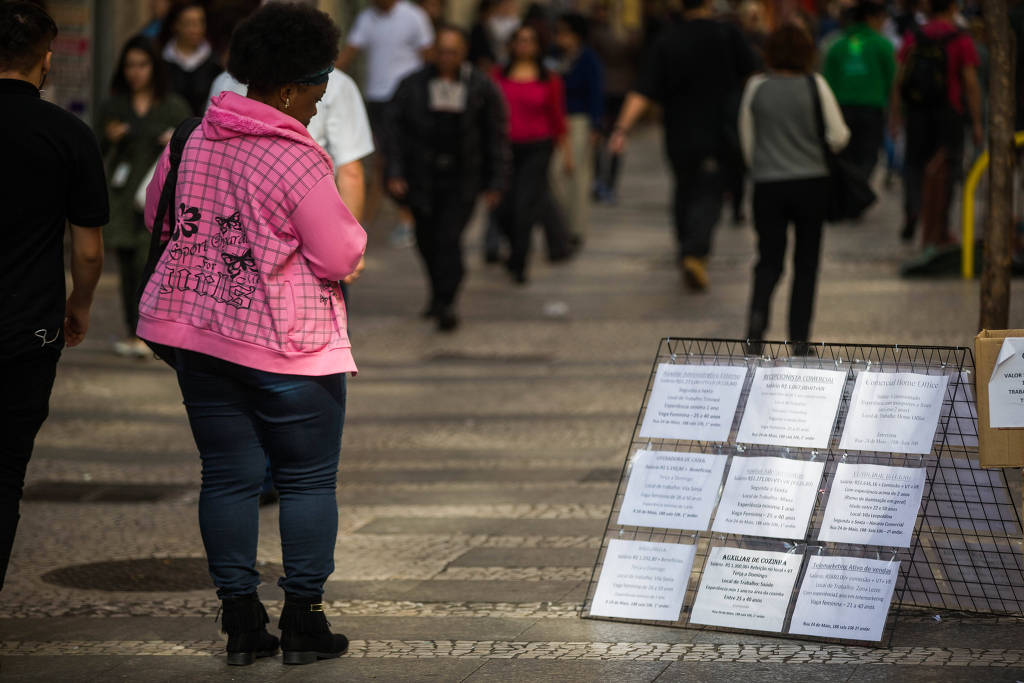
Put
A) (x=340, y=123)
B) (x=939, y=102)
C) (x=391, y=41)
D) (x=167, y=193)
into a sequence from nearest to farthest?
(x=167, y=193) → (x=340, y=123) → (x=939, y=102) → (x=391, y=41)

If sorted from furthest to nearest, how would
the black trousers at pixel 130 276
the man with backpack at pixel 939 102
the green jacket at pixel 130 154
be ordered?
the man with backpack at pixel 939 102 < the black trousers at pixel 130 276 < the green jacket at pixel 130 154

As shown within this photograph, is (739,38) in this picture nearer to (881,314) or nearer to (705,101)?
(705,101)

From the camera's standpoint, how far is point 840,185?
30.2 ft

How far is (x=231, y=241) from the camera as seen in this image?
4570mm

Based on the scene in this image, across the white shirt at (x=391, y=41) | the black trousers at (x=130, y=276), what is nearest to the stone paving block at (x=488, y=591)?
the black trousers at (x=130, y=276)

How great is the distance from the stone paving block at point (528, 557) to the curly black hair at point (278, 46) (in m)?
2.11

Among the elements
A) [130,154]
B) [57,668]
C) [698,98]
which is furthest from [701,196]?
[57,668]

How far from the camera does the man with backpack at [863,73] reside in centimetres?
1449

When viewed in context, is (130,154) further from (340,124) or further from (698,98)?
(698,98)

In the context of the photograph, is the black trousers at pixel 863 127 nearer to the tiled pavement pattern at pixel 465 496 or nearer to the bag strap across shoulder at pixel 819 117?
the tiled pavement pattern at pixel 465 496

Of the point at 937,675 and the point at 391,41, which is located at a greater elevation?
the point at 391,41

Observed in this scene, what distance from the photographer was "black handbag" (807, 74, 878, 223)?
30.0 feet

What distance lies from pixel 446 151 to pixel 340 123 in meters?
4.47

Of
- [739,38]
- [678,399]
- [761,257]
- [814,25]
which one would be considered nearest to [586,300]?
[739,38]
